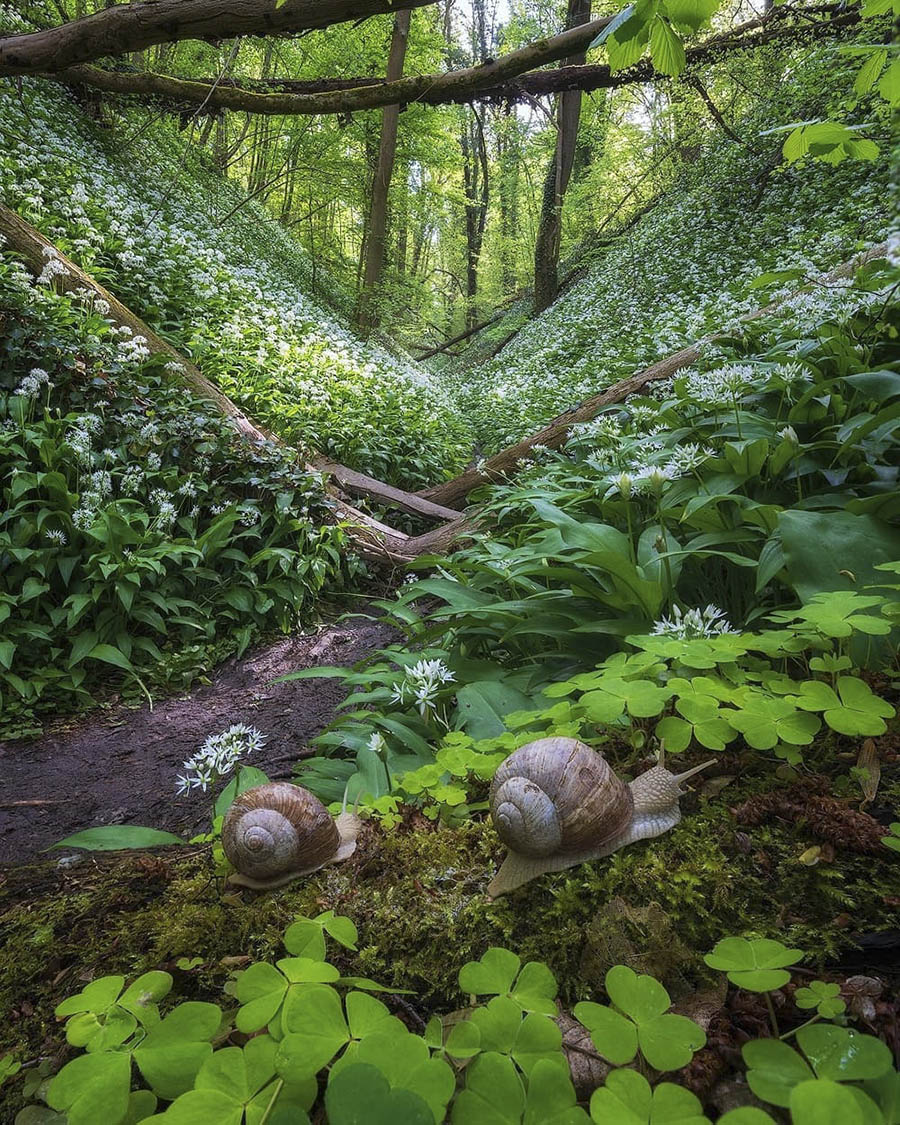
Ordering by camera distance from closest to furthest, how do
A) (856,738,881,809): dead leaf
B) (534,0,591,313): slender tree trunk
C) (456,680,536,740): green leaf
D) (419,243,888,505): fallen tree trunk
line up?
(856,738,881,809): dead leaf, (456,680,536,740): green leaf, (419,243,888,505): fallen tree trunk, (534,0,591,313): slender tree trunk

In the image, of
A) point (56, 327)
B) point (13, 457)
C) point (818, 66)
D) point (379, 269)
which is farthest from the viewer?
point (379, 269)

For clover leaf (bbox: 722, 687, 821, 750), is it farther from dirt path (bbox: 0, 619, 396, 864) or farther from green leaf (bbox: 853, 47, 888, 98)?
dirt path (bbox: 0, 619, 396, 864)

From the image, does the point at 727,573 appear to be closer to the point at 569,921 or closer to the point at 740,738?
the point at 740,738

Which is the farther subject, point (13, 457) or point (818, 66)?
point (818, 66)

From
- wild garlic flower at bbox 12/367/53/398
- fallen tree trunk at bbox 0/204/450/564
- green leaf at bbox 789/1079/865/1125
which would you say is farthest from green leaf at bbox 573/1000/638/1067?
wild garlic flower at bbox 12/367/53/398

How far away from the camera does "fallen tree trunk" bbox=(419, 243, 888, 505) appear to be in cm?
487

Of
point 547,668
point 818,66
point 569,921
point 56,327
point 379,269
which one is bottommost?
point 569,921

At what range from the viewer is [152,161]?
10875 millimetres

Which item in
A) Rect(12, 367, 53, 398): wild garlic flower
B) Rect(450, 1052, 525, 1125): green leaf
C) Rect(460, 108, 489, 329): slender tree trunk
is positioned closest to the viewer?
Rect(450, 1052, 525, 1125): green leaf

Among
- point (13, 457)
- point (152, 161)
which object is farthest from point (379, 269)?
point (13, 457)

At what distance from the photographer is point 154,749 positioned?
10.8ft

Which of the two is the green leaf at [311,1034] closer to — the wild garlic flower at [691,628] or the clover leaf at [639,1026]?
the clover leaf at [639,1026]

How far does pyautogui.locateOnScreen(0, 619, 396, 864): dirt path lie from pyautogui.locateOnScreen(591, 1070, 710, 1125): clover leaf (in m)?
2.07

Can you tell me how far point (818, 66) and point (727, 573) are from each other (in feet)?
36.3
